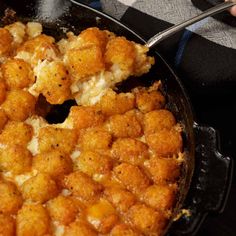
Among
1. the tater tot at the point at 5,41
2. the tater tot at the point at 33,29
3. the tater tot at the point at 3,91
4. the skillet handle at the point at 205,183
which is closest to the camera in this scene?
the skillet handle at the point at 205,183

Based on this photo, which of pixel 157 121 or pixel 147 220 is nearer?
pixel 147 220

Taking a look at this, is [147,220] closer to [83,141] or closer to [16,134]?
[83,141]

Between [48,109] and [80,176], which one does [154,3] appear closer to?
[48,109]

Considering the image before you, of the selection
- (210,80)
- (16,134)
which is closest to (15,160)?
(16,134)

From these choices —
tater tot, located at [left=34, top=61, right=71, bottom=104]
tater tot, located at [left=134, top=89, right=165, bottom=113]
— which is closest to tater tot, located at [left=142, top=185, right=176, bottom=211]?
tater tot, located at [left=134, top=89, right=165, bottom=113]

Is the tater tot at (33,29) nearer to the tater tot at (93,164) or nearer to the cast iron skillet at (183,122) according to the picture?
the cast iron skillet at (183,122)

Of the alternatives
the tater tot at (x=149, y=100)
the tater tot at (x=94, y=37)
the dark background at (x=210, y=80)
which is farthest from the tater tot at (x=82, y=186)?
the dark background at (x=210, y=80)

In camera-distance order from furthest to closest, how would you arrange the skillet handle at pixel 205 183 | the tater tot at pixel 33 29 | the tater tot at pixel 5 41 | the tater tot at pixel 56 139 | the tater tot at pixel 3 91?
the tater tot at pixel 33 29, the tater tot at pixel 5 41, the tater tot at pixel 3 91, the tater tot at pixel 56 139, the skillet handle at pixel 205 183

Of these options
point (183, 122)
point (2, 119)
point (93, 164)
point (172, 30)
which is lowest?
point (2, 119)
